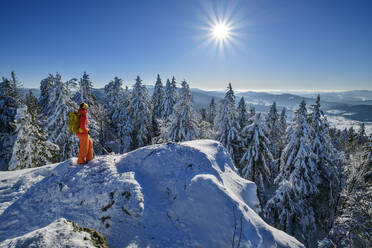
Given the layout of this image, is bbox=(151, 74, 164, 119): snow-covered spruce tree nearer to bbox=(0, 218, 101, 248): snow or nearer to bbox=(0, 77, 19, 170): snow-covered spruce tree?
bbox=(0, 77, 19, 170): snow-covered spruce tree

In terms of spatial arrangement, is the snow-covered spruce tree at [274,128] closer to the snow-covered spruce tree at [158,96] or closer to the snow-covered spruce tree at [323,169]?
the snow-covered spruce tree at [323,169]

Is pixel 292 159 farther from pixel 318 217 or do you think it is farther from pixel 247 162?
pixel 318 217

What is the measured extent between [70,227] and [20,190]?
363cm

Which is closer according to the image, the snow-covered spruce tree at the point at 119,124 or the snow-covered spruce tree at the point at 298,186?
the snow-covered spruce tree at the point at 298,186

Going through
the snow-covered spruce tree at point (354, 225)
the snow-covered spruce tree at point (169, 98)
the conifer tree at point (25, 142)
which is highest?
the snow-covered spruce tree at point (169, 98)

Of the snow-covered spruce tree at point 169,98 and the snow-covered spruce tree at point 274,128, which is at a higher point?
the snow-covered spruce tree at point 169,98

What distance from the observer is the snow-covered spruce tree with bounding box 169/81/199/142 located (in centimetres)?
1875

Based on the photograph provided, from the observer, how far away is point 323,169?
1504 centimetres

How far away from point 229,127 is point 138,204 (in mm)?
14838

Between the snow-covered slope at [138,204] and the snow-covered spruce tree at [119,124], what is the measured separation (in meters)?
18.4

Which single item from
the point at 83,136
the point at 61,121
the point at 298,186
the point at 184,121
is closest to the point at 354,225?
the point at 298,186

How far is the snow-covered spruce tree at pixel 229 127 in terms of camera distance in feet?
58.9

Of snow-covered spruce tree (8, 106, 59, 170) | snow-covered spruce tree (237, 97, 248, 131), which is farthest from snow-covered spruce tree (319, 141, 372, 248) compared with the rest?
snow-covered spruce tree (237, 97, 248, 131)

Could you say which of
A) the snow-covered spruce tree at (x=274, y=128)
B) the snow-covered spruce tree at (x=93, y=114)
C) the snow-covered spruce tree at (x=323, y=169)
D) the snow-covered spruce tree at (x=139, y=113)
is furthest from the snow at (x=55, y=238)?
the snow-covered spruce tree at (x=274, y=128)
